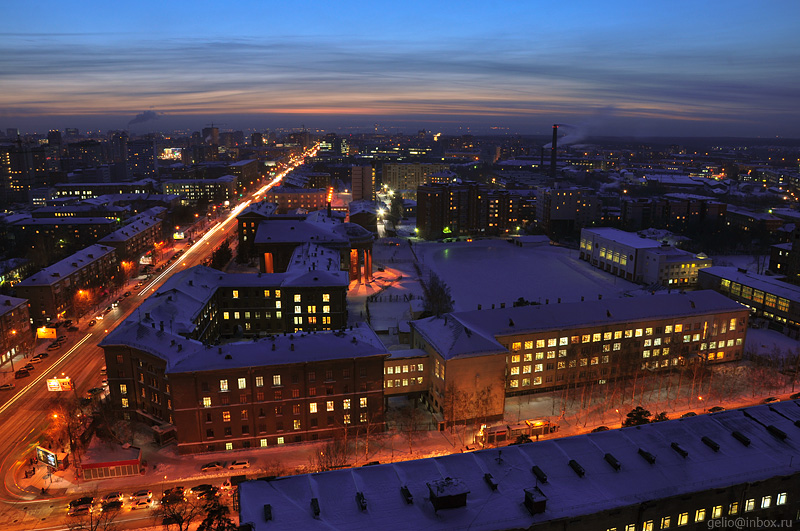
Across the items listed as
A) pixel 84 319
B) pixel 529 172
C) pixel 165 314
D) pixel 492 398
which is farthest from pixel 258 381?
pixel 529 172

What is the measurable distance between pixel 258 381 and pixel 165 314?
9451 millimetres

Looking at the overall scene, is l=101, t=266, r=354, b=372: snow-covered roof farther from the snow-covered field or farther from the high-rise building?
the high-rise building

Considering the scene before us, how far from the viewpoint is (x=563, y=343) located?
3256 centimetres

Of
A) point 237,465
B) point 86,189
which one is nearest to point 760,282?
point 237,465

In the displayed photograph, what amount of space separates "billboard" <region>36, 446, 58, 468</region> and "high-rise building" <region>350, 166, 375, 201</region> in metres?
94.0

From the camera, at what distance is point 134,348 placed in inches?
1093

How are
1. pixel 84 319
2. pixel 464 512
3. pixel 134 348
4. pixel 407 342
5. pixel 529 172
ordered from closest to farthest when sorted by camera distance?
pixel 464 512
pixel 134 348
pixel 407 342
pixel 84 319
pixel 529 172

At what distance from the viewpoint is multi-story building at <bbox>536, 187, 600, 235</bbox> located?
8844 centimetres

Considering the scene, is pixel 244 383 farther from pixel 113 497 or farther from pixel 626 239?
pixel 626 239

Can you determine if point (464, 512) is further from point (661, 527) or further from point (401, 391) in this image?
point (401, 391)

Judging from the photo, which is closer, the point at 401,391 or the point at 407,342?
the point at 401,391

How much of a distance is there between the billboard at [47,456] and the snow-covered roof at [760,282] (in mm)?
49377

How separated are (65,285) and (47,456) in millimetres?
24891

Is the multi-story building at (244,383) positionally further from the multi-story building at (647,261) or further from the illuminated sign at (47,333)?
the multi-story building at (647,261)
